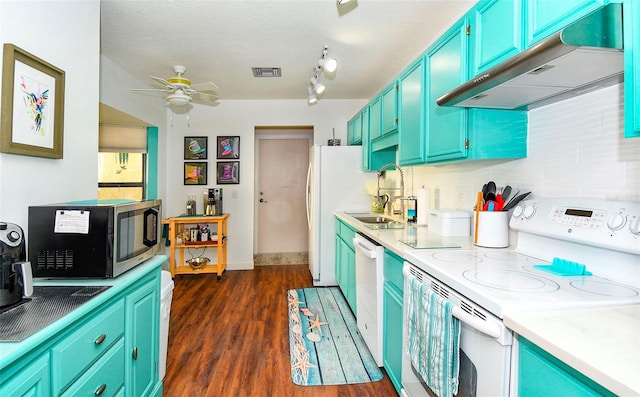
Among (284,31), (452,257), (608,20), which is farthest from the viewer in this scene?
(284,31)

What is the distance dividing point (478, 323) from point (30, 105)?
1945mm

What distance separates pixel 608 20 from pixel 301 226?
16.0 ft

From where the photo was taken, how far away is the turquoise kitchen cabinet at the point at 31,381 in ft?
2.52

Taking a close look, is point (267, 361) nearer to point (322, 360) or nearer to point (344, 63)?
point (322, 360)

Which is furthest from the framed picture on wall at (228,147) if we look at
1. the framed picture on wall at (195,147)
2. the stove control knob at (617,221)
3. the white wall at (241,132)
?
the stove control knob at (617,221)

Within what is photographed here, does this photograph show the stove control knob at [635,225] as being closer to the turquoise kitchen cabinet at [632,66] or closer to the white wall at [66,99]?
the turquoise kitchen cabinet at [632,66]

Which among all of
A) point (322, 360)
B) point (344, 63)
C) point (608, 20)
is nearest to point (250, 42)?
point (344, 63)

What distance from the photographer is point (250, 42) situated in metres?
2.62

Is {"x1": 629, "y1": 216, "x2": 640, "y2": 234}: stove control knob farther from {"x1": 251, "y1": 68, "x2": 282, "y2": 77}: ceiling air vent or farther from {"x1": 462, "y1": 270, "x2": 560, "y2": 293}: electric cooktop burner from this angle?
{"x1": 251, "y1": 68, "x2": 282, "y2": 77}: ceiling air vent

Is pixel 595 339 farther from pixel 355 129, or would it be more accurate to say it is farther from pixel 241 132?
pixel 241 132

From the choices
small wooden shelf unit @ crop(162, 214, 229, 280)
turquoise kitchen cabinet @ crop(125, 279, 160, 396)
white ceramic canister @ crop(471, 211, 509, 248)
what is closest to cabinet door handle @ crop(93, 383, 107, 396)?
turquoise kitchen cabinet @ crop(125, 279, 160, 396)

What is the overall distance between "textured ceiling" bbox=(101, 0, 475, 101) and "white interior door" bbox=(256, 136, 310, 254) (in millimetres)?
1881

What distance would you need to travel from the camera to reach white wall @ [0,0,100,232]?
129 cm

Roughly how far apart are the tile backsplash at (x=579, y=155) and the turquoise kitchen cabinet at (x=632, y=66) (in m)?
0.35
